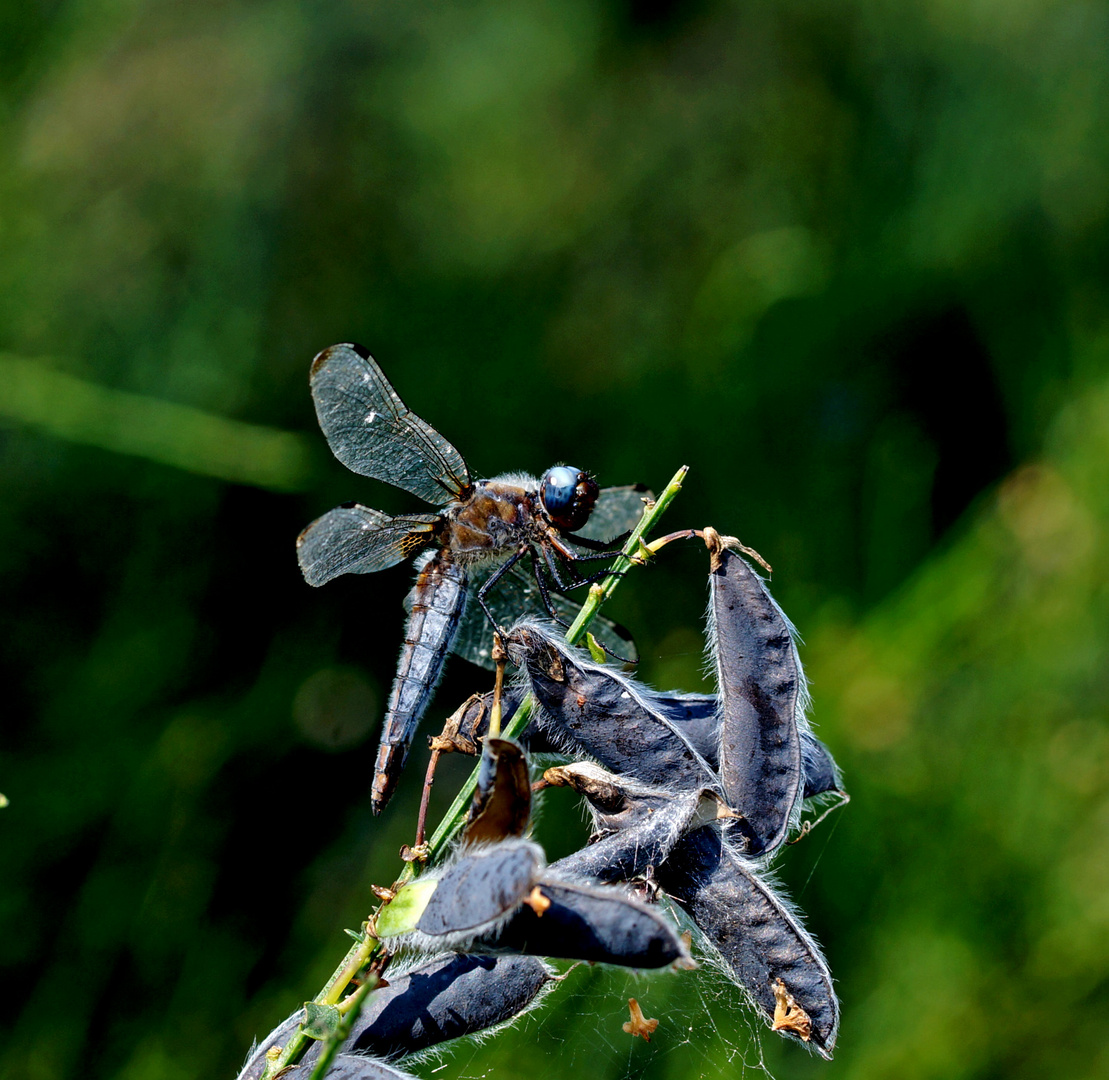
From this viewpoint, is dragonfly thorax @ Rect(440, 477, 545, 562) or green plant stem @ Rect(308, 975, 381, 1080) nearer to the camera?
green plant stem @ Rect(308, 975, 381, 1080)

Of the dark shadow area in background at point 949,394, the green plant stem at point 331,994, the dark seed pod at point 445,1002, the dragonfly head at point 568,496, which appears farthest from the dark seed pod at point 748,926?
the dark shadow area in background at point 949,394

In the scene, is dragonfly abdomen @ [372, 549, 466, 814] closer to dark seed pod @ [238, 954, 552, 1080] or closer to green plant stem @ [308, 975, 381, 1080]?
dark seed pod @ [238, 954, 552, 1080]

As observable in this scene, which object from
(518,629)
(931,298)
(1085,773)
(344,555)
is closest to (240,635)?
(344,555)

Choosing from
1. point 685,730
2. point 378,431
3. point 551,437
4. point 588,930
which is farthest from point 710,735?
point 551,437

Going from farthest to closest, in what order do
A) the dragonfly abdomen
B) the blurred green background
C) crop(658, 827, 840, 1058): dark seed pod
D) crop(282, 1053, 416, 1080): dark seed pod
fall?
the blurred green background < the dragonfly abdomen < crop(658, 827, 840, 1058): dark seed pod < crop(282, 1053, 416, 1080): dark seed pod

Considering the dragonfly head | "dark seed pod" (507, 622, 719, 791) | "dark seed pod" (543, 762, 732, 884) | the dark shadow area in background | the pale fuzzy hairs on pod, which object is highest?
the dark shadow area in background

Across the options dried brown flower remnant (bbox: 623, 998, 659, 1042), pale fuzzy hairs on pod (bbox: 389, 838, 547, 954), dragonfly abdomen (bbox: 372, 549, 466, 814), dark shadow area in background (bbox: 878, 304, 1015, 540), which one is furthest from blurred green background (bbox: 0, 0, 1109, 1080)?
pale fuzzy hairs on pod (bbox: 389, 838, 547, 954)
